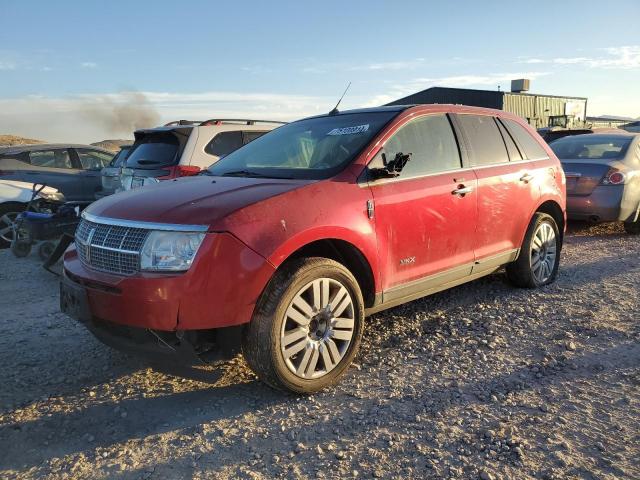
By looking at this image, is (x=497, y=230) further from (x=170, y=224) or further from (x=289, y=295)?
(x=170, y=224)

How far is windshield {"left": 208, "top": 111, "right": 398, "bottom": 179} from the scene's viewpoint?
368 cm

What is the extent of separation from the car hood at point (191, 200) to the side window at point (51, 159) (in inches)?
298

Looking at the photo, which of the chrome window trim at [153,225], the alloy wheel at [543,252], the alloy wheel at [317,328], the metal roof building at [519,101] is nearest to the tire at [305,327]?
the alloy wheel at [317,328]

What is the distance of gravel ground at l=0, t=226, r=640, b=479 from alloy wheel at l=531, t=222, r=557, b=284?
2.50ft

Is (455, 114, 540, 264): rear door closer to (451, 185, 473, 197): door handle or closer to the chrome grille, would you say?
(451, 185, 473, 197): door handle

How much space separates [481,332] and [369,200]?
156 centimetres

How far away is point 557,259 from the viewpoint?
18.1ft

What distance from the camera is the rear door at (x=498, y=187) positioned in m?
4.41

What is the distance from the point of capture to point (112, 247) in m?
3.00

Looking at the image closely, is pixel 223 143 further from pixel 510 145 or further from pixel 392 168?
pixel 392 168

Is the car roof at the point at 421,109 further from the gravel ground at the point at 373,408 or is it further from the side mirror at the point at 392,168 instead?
the gravel ground at the point at 373,408

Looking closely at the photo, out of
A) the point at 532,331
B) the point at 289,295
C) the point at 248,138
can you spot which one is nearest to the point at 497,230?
the point at 532,331

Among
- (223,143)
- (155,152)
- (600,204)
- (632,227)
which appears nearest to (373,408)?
(155,152)

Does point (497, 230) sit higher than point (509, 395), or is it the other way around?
point (497, 230)
